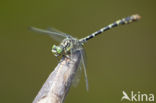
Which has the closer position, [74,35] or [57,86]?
[57,86]

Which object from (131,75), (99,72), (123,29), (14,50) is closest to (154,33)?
(123,29)

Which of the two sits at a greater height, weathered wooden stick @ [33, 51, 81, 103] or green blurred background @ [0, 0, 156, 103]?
green blurred background @ [0, 0, 156, 103]

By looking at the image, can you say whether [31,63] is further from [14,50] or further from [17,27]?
[17,27]

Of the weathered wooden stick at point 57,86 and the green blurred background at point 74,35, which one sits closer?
the weathered wooden stick at point 57,86

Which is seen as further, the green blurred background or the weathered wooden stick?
the green blurred background

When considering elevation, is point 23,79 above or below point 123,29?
below
